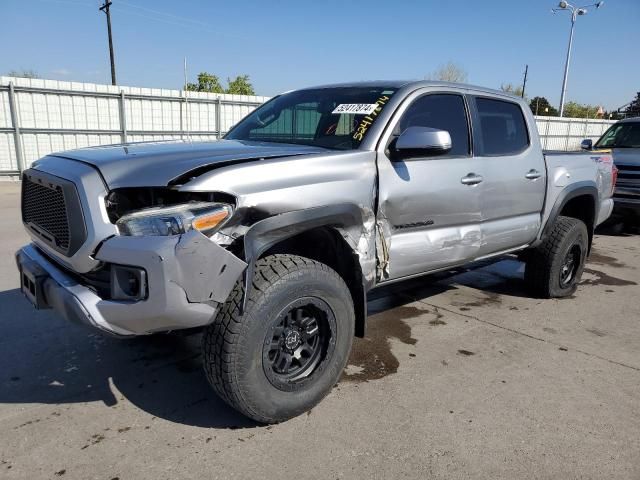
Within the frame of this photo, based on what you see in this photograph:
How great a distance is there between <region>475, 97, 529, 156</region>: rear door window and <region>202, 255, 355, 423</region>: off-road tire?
6.55 feet

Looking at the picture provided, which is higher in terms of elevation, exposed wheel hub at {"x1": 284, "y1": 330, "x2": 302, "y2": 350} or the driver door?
the driver door

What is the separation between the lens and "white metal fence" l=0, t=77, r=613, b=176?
12.7m

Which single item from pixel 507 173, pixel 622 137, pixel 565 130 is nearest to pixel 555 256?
pixel 507 173

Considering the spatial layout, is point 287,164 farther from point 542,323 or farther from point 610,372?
point 542,323

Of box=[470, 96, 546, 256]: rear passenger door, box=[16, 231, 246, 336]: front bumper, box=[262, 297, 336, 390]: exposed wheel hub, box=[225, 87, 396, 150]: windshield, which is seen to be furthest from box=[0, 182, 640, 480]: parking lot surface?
box=[225, 87, 396, 150]: windshield

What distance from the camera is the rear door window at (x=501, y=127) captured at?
156 inches

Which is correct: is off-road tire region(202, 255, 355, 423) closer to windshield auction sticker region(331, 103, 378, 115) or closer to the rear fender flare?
windshield auction sticker region(331, 103, 378, 115)

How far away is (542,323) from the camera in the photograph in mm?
4336

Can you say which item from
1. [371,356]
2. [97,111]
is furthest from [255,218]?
[97,111]

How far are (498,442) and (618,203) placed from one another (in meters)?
7.38

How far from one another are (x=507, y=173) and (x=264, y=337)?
8.46ft

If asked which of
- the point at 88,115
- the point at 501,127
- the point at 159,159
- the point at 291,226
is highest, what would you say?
the point at 88,115

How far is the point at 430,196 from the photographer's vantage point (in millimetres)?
3340

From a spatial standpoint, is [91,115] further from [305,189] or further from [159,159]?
[305,189]
